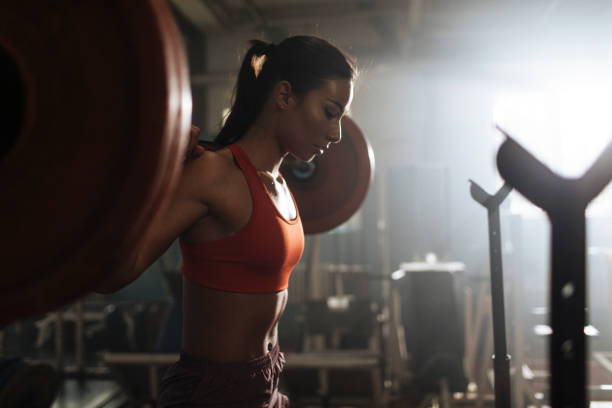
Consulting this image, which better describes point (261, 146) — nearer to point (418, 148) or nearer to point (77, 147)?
point (77, 147)

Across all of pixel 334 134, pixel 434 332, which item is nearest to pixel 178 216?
pixel 334 134

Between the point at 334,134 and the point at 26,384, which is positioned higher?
the point at 334,134

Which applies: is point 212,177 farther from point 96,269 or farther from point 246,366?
point 96,269

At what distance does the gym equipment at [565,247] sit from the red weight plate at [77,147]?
347mm

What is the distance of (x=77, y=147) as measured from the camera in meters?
0.52

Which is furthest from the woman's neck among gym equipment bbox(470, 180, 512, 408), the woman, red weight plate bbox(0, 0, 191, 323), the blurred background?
the blurred background

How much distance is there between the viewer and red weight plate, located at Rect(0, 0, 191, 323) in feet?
1.69

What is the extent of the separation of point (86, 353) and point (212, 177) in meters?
4.77

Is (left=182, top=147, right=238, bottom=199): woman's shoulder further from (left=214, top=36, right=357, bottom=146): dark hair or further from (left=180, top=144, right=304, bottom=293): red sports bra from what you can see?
(left=214, top=36, right=357, bottom=146): dark hair

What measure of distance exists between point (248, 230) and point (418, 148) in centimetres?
556

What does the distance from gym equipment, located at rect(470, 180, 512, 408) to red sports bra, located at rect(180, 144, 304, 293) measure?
0.39 meters

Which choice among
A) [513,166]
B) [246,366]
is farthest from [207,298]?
[513,166]

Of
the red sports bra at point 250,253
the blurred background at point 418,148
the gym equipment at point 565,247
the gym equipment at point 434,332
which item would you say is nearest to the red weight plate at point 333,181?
the red sports bra at point 250,253

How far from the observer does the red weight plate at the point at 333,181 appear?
4.92ft
